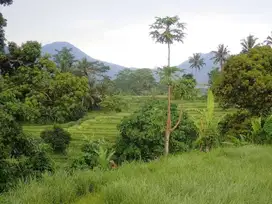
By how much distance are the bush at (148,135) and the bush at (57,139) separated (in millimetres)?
8245

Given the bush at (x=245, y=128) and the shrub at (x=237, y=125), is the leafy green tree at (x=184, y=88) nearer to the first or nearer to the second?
the bush at (x=245, y=128)

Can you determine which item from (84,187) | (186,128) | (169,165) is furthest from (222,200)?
(186,128)

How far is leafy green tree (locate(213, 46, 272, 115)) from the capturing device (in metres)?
12.6

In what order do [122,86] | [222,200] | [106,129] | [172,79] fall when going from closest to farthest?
[222,200] < [172,79] < [106,129] < [122,86]

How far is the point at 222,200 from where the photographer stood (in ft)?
11.0

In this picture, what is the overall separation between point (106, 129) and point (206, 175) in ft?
94.6

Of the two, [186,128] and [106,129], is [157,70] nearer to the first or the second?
[186,128]

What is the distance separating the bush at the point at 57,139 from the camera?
24550mm

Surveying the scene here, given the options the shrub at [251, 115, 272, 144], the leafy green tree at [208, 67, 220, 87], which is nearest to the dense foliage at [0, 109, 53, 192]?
the shrub at [251, 115, 272, 144]

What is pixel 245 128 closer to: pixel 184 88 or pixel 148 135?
pixel 184 88

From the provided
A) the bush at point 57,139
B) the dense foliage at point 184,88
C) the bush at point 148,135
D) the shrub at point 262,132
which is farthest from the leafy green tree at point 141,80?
the dense foliage at point 184,88

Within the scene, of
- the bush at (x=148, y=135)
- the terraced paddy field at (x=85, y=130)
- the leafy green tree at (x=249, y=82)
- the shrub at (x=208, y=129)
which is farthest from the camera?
the terraced paddy field at (x=85, y=130)

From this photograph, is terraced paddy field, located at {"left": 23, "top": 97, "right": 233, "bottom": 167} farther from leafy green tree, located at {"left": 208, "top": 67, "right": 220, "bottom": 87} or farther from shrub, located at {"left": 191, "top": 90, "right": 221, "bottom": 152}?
shrub, located at {"left": 191, "top": 90, "right": 221, "bottom": 152}

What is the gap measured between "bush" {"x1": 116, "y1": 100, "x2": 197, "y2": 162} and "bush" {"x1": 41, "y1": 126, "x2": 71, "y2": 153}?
8245 mm
